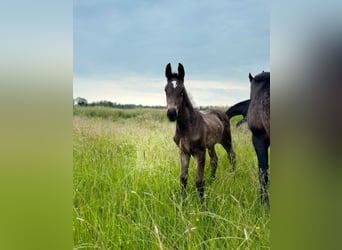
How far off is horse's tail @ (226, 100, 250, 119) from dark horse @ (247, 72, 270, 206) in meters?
0.10

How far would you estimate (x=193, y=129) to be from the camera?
1261 millimetres

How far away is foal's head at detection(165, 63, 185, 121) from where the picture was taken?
1177 mm

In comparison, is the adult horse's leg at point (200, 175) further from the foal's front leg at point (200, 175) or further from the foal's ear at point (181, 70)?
the foal's ear at point (181, 70)

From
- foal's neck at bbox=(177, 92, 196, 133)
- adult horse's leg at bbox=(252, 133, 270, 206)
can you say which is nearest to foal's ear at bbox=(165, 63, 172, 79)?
foal's neck at bbox=(177, 92, 196, 133)

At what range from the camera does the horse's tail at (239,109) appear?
1.09 meters

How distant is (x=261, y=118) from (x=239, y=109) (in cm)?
22

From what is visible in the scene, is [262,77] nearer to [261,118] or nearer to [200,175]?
[261,118]

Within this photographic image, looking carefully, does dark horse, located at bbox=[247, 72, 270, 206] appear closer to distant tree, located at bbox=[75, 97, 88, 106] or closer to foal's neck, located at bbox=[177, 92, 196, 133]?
foal's neck, located at bbox=[177, 92, 196, 133]
